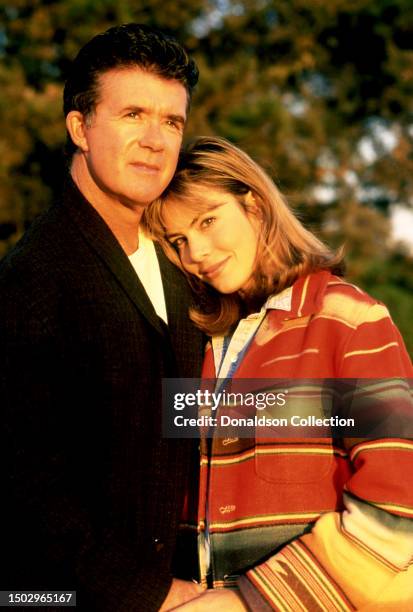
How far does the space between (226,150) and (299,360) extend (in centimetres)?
87

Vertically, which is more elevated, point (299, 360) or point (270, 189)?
point (270, 189)

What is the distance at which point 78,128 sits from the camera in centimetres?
230

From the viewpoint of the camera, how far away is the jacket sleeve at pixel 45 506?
1783mm

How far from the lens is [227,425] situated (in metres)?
2.07

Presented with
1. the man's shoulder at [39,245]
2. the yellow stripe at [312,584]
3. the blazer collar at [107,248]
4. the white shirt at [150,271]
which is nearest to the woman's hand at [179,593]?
the yellow stripe at [312,584]

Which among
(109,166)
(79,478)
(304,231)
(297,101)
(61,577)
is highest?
(297,101)

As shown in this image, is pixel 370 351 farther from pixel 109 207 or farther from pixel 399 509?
pixel 109 207

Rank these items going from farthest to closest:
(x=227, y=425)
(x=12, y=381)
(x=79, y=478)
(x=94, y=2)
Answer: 1. (x=94, y=2)
2. (x=227, y=425)
3. (x=79, y=478)
4. (x=12, y=381)

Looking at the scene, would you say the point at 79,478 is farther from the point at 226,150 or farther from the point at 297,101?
the point at 297,101

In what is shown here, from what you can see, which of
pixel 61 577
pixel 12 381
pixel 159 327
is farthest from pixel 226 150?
pixel 61 577

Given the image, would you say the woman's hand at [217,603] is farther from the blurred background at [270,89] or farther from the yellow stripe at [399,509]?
the blurred background at [270,89]

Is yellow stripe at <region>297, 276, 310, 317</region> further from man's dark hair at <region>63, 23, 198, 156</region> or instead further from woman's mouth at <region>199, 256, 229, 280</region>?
man's dark hair at <region>63, 23, 198, 156</region>

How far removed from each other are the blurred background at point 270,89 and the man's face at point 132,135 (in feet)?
4.74

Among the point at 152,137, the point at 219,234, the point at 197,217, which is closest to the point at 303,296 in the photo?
the point at 219,234
